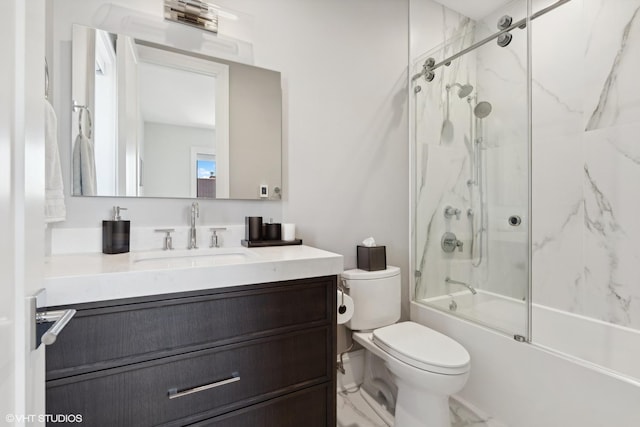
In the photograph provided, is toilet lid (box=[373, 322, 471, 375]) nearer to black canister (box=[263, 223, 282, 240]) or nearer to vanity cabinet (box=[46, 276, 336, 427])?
vanity cabinet (box=[46, 276, 336, 427])

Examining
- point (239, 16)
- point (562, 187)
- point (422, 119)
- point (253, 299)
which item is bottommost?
point (253, 299)

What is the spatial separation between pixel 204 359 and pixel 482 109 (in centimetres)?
208

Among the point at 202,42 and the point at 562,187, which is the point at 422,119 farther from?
the point at 202,42

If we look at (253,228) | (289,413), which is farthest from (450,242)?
(289,413)

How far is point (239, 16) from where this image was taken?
1.60 meters

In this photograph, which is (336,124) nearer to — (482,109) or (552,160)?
(482,109)

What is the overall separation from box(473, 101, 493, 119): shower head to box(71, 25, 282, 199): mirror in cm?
129

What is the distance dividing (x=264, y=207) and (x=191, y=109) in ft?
2.03

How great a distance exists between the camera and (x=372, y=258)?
181cm

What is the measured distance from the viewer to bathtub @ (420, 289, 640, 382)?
5.16 ft

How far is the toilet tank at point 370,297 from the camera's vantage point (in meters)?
1.72

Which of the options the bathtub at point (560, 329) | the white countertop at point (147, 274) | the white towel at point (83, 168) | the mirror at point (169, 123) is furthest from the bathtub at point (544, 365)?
the white towel at point (83, 168)

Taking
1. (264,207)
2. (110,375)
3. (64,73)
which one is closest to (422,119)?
(264,207)

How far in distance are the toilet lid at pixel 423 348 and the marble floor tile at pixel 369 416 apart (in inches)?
17.8
